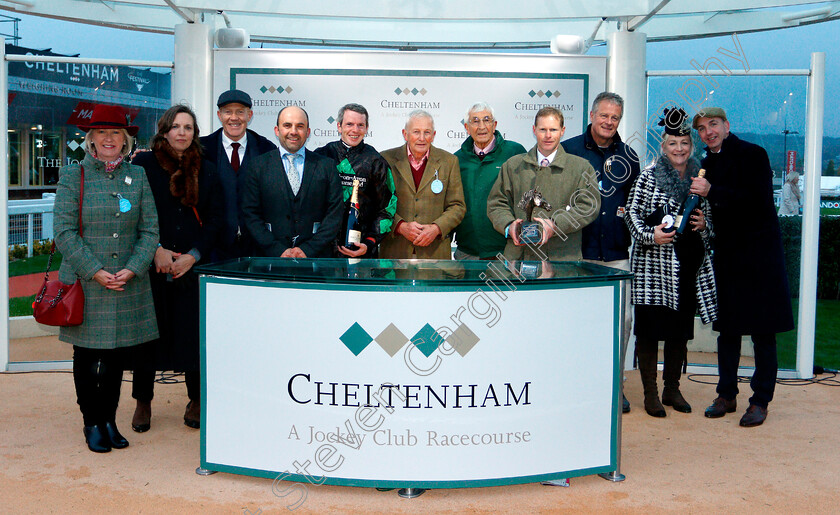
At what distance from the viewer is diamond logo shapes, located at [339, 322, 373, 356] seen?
10.3 feet

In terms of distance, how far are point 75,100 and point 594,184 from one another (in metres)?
3.67

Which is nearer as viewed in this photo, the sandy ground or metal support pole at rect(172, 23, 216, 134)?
the sandy ground

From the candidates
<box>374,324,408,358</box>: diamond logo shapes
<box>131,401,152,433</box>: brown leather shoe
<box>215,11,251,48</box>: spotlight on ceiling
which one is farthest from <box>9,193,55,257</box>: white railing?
<box>374,324,408,358</box>: diamond logo shapes

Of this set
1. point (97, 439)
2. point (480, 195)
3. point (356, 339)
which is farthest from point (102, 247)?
point (480, 195)

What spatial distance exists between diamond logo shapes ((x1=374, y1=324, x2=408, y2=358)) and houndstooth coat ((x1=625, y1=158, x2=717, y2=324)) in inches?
76.2

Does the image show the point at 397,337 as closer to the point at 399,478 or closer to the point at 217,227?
the point at 399,478

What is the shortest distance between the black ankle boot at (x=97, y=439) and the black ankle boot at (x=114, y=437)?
1.2 inches

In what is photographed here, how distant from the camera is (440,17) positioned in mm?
6004

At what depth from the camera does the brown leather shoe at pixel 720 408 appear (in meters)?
4.67

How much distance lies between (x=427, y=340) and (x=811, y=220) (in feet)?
12.4

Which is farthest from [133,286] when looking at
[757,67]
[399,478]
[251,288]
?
[757,67]

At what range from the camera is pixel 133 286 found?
3.93 meters

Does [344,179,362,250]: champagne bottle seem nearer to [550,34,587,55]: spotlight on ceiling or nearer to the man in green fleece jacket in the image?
the man in green fleece jacket

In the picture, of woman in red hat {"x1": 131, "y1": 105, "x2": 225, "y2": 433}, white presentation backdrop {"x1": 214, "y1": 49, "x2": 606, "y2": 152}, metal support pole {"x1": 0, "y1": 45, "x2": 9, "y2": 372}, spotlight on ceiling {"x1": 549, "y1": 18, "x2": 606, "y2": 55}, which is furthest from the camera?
spotlight on ceiling {"x1": 549, "y1": 18, "x2": 606, "y2": 55}
